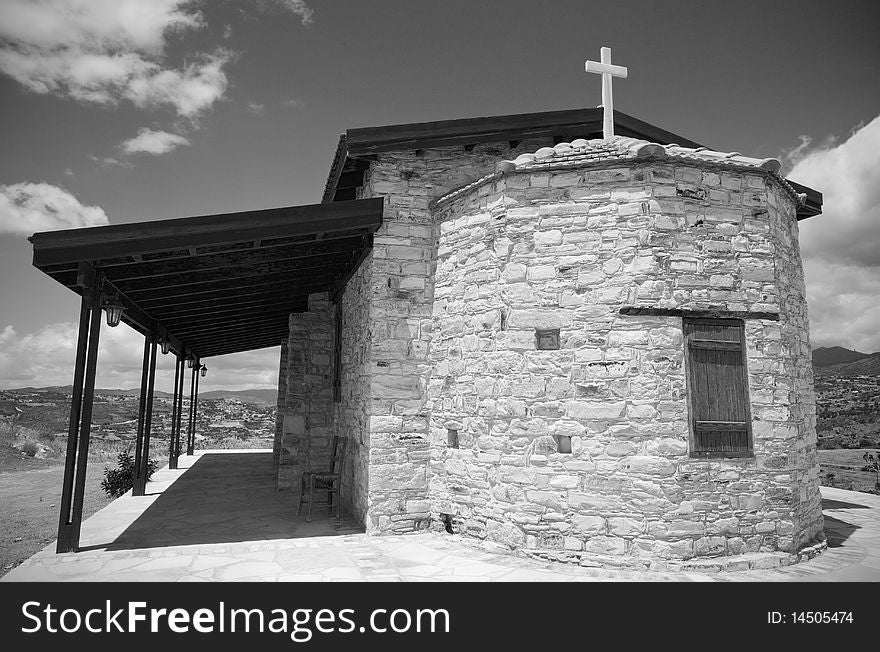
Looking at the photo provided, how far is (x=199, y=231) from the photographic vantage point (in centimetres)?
609

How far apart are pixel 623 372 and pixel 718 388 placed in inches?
42.2

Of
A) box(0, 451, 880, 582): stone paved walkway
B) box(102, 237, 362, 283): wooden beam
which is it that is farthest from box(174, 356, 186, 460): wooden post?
box(102, 237, 362, 283): wooden beam

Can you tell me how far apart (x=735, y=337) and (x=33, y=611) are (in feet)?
22.4

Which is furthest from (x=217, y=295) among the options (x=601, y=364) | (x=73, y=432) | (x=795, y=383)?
(x=795, y=383)

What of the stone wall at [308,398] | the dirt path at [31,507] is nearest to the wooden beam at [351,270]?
the stone wall at [308,398]

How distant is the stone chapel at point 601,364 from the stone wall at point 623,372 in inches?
0.8

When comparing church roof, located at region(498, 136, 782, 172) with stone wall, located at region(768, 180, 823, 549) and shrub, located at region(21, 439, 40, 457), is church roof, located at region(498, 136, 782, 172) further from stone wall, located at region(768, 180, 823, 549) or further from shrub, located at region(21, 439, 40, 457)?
shrub, located at region(21, 439, 40, 457)

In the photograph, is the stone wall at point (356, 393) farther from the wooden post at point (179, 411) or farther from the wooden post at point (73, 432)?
the wooden post at point (179, 411)

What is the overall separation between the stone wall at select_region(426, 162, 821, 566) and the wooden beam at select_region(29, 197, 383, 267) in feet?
5.64

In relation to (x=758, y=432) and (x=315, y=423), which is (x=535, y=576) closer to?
(x=758, y=432)

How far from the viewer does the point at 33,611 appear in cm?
416

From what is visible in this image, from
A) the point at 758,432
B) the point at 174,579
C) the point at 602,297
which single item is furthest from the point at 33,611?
the point at 758,432

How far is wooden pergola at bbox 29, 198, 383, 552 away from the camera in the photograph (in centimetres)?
593

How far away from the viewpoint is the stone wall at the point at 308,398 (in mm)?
10453
